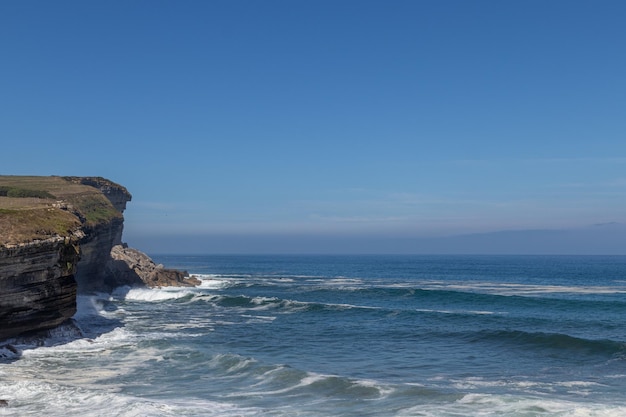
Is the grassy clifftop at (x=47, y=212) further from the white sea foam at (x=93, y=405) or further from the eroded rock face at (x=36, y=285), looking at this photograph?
the white sea foam at (x=93, y=405)

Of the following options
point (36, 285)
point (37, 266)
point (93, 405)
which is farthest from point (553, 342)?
point (37, 266)

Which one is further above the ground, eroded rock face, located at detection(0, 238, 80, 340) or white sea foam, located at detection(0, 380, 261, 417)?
eroded rock face, located at detection(0, 238, 80, 340)

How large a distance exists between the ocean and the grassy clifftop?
6.04m

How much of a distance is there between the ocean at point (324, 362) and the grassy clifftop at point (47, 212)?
6045 mm

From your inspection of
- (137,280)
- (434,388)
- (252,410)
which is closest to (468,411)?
(434,388)

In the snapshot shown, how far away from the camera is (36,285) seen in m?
30.9

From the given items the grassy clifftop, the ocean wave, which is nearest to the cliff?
the grassy clifftop

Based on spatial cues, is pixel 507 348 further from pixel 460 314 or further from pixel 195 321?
pixel 195 321

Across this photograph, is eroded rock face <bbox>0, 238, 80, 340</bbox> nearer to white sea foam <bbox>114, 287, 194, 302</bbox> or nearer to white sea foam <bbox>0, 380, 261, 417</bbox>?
white sea foam <bbox>0, 380, 261, 417</bbox>

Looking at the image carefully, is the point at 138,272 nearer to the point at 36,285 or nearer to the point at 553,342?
the point at 36,285

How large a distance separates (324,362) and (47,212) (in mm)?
19818

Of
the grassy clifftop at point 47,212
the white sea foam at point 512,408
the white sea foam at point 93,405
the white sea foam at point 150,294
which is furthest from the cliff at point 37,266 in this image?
the white sea foam at point 512,408

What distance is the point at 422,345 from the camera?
113 feet

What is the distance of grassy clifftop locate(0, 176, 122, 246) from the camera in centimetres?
3111
